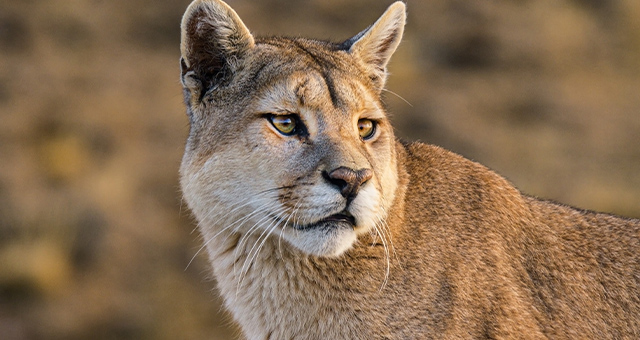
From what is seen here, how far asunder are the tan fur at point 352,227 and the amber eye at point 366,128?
0.05 metres

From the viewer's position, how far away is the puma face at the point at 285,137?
5039 millimetres

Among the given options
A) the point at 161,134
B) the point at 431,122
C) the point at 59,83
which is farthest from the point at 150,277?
the point at 431,122

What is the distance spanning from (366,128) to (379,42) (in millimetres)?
900

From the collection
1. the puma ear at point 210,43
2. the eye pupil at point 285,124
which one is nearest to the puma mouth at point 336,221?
the eye pupil at point 285,124

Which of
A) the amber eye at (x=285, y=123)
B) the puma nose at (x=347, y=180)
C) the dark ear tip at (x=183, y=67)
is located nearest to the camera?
the puma nose at (x=347, y=180)

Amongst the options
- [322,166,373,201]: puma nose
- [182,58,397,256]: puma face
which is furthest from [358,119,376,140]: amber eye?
[322,166,373,201]: puma nose

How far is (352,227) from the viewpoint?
16.7ft

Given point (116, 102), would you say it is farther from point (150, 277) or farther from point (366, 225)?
point (366, 225)

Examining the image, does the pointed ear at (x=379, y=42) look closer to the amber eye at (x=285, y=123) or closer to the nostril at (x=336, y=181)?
the amber eye at (x=285, y=123)

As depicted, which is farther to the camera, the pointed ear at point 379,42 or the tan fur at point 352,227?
the pointed ear at point 379,42

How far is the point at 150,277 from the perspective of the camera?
45.2 feet

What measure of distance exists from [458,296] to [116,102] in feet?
39.7

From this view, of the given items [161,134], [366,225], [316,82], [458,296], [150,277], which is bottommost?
[150,277]

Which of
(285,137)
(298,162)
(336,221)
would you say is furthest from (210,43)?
(336,221)
